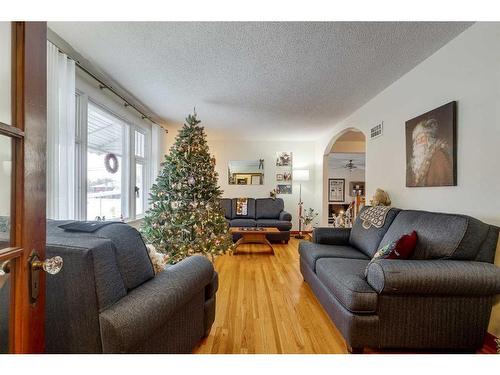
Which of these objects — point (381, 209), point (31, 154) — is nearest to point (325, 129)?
point (381, 209)

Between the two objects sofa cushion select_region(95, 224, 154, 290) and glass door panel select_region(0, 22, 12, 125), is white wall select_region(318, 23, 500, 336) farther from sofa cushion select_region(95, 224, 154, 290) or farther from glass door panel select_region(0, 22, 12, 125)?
glass door panel select_region(0, 22, 12, 125)

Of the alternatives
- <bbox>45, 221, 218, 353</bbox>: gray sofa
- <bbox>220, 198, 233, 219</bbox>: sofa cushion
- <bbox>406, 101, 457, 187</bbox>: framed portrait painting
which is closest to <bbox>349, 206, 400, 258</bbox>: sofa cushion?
<bbox>406, 101, 457, 187</bbox>: framed portrait painting

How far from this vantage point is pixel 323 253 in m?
2.49

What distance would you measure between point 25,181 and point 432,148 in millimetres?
2837

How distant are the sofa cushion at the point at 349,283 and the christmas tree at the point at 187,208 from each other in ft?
5.10

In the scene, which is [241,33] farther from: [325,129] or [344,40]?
[325,129]

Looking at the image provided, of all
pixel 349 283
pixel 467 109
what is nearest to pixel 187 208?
pixel 349 283

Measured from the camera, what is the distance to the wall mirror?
6145 millimetres

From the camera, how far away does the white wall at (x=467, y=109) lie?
1688mm

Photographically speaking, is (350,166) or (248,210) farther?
(350,166)

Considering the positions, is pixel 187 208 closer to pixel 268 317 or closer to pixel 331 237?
pixel 268 317

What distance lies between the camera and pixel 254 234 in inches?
168

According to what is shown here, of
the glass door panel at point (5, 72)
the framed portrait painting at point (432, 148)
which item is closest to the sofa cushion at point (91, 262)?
the glass door panel at point (5, 72)

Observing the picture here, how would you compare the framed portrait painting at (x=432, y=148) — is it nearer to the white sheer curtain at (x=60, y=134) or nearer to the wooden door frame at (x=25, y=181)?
the wooden door frame at (x=25, y=181)
